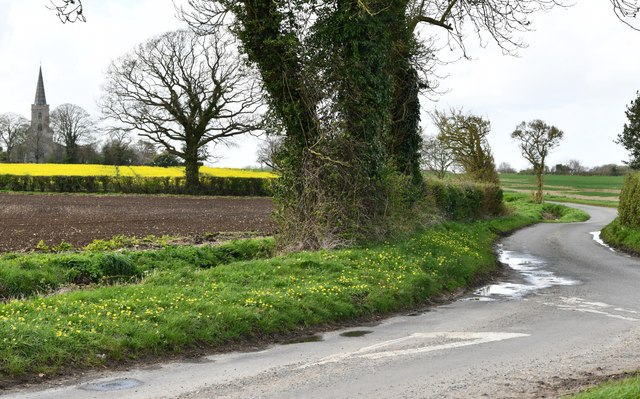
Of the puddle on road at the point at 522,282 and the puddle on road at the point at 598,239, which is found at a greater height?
the puddle on road at the point at 522,282

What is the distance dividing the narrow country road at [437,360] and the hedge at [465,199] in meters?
17.6

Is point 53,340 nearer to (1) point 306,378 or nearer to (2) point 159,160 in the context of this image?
(1) point 306,378

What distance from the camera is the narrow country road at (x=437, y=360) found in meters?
7.17

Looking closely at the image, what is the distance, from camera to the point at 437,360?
8562 mm

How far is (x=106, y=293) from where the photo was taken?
10781mm

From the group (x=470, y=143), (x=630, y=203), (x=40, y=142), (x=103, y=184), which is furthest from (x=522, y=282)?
(x=40, y=142)

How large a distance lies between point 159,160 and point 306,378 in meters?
69.2

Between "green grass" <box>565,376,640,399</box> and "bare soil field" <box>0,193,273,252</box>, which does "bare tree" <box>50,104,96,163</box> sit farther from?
"green grass" <box>565,376,640,399</box>

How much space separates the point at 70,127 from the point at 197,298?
87137 millimetres

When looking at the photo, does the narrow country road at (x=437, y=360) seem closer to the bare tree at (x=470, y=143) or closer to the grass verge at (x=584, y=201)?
the bare tree at (x=470, y=143)

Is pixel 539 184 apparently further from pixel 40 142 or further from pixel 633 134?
pixel 40 142

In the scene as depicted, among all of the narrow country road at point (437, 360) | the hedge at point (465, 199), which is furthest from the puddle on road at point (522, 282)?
the hedge at point (465, 199)

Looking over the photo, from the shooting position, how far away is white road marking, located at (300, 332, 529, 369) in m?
8.76

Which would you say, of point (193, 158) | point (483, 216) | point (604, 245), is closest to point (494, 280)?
point (604, 245)
